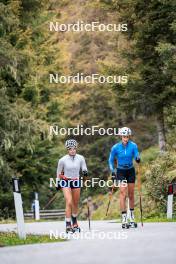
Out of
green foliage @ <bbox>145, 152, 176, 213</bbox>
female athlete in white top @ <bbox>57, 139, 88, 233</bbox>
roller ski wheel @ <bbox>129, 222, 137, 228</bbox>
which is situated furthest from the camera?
green foliage @ <bbox>145, 152, 176, 213</bbox>

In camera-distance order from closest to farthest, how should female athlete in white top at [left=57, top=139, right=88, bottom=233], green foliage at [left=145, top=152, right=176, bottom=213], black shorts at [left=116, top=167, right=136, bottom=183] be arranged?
female athlete in white top at [left=57, top=139, right=88, bottom=233]
black shorts at [left=116, top=167, right=136, bottom=183]
green foliage at [left=145, top=152, right=176, bottom=213]

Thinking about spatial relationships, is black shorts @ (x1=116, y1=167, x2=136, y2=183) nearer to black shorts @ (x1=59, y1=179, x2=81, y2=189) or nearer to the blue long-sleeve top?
the blue long-sleeve top

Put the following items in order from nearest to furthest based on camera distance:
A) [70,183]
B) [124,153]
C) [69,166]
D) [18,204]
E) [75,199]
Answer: [18,204] < [69,166] < [70,183] < [75,199] < [124,153]

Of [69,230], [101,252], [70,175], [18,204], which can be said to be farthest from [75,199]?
[101,252]

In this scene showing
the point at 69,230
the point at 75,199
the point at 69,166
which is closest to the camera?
the point at 69,230

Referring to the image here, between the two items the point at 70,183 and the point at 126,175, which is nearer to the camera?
the point at 70,183

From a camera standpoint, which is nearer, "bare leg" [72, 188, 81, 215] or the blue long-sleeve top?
"bare leg" [72, 188, 81, 215]

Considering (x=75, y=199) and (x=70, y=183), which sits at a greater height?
(x=70, y=183)

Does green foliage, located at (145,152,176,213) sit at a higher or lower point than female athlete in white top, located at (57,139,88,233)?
lower

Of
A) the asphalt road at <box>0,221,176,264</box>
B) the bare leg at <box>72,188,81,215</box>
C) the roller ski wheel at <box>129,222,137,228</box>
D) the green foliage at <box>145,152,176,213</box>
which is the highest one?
the asphalt road at <box>0,221,176,264</box>

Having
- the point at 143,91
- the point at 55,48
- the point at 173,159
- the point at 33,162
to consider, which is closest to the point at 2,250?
the point at 173,159

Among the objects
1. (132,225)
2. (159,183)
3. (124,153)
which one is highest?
(124,153)

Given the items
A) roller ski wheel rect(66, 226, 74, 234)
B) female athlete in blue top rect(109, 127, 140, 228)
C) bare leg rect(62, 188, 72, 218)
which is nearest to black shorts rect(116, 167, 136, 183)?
female athlete in blue top rect(109, 127, 140, 228)

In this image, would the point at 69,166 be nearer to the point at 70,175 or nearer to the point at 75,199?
the point at 70,175
